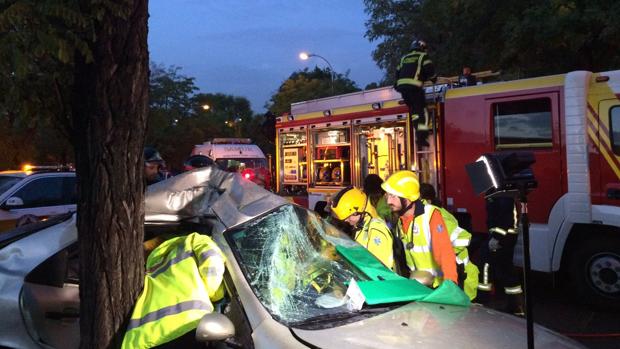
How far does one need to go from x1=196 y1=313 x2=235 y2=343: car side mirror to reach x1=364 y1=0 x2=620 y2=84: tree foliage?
10.2 meters

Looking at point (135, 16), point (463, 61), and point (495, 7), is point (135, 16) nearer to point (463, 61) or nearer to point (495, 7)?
point (495, 7)

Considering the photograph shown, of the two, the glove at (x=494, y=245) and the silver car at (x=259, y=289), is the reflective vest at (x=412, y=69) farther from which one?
the silver car at (x=259, y=289)

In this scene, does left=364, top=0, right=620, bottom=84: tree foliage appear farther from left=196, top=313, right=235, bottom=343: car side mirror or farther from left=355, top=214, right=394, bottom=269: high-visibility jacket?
left=196, top=313, right=235, bottom=343: car side mirror

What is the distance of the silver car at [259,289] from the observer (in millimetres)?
2506

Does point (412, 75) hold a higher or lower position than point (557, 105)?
higher

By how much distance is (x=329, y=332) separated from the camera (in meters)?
2.51

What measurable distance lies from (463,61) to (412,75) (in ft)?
25.1

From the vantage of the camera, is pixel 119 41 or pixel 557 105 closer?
pixel 119 41

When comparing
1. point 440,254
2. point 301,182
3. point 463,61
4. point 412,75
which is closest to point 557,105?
point 412,75

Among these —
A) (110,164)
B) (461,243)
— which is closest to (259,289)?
(110,164)

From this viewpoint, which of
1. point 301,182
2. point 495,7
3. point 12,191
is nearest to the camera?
point 12,191

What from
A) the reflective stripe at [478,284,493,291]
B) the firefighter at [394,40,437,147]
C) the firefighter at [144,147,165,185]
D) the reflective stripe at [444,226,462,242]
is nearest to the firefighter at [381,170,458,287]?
the reflective stripe at [444,226,462,242]

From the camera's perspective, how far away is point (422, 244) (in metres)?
4.21

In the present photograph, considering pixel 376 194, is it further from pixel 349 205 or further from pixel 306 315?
pixel 306 315
